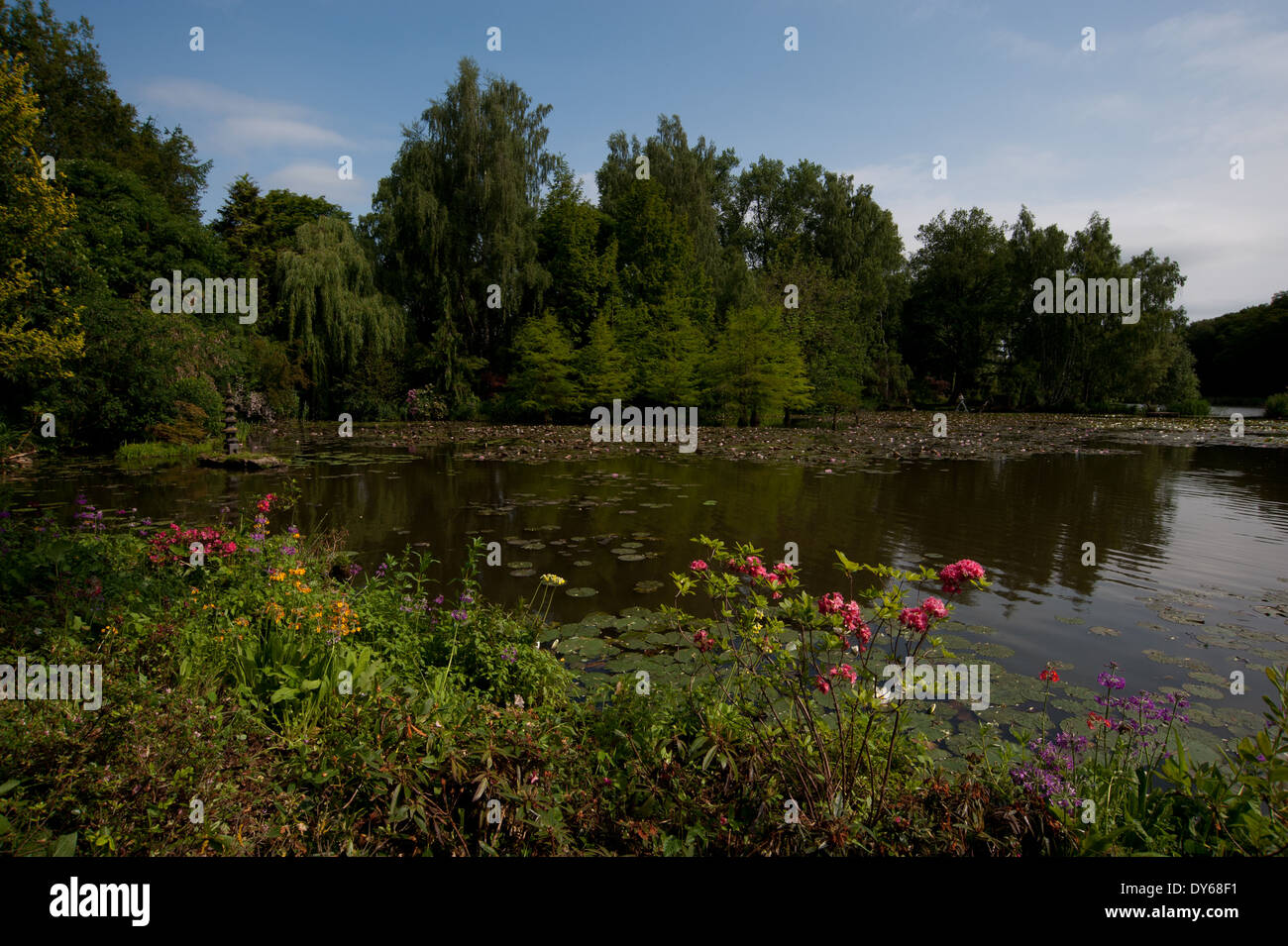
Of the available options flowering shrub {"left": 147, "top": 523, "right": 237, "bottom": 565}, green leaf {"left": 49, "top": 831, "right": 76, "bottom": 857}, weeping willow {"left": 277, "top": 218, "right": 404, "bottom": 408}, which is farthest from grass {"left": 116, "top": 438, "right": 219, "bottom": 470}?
green leaf {"left": 49, "top": 831, "right": 76, "bottom": 857}

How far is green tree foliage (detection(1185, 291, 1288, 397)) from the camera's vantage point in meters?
50.6

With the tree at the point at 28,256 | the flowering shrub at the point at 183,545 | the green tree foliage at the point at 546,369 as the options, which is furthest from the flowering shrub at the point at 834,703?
the green tree foliage at the point at 546,369

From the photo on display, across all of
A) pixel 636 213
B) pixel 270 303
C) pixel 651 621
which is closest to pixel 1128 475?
pixel 651 621

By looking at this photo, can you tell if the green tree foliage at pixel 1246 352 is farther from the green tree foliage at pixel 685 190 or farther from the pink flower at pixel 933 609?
the pink flower at pixel 933 609

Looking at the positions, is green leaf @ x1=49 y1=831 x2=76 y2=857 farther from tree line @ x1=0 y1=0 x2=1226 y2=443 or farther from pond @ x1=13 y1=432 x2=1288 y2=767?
tree line @ x1=0 y1=0 x2=1226 y2=443

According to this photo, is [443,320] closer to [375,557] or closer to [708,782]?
[375,557]

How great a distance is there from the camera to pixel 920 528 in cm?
884

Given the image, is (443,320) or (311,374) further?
(443,320)

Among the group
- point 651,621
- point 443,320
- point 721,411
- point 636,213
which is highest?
point 636,213

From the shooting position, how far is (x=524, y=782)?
248 centimetres

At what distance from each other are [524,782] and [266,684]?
165 centimetres

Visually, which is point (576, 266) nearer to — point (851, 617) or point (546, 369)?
point (546, 369)

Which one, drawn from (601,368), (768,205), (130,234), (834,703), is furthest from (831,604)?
(768,205)
